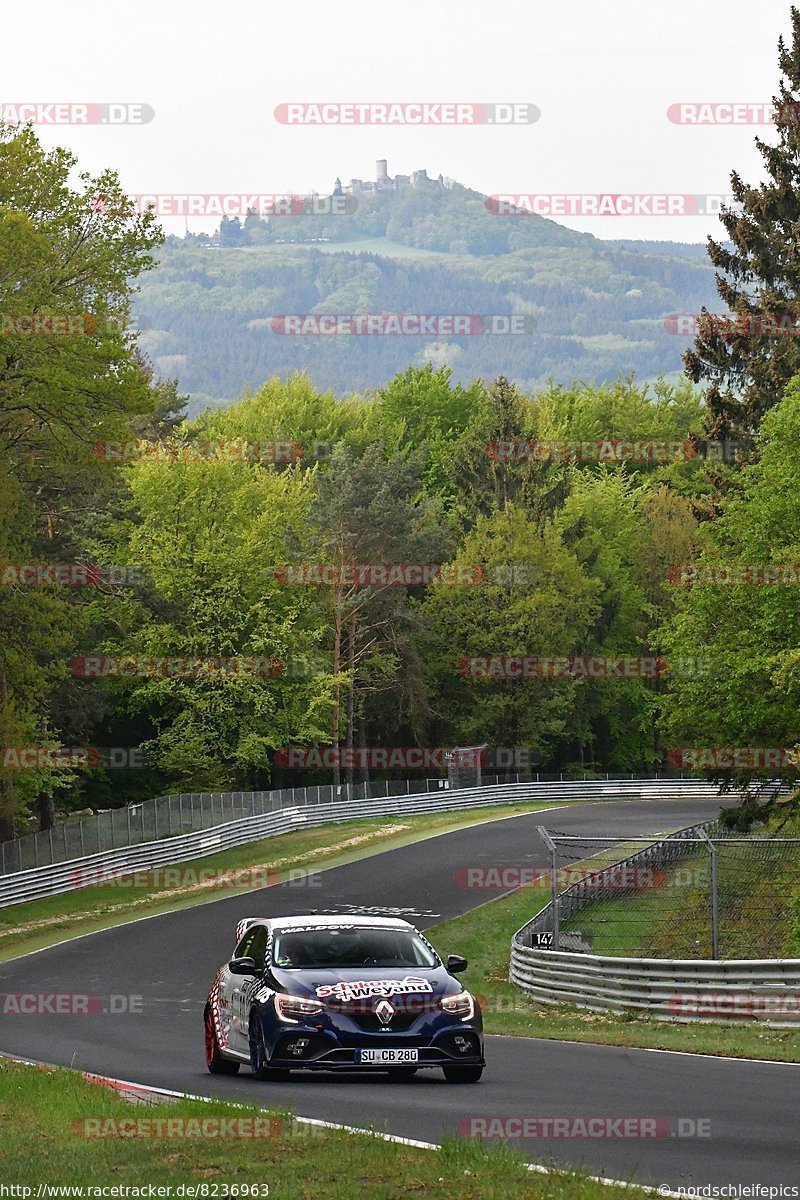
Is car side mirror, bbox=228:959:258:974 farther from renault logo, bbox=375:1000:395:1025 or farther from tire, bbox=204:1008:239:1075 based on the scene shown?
renault logo, bbox=375:1000:395:1025

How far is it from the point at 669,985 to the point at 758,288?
3508cm

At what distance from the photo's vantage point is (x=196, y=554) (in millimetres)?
72312

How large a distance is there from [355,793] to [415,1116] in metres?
57.8

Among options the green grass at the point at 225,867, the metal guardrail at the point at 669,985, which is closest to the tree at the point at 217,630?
the green grass at the point at 225,867

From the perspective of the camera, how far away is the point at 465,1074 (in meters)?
14.6

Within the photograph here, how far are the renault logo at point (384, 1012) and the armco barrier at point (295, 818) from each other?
104 ft

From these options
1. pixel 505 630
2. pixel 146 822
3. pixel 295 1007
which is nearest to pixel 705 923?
pixel 146 822

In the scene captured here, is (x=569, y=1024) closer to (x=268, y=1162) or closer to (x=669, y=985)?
(x=669, y=985)

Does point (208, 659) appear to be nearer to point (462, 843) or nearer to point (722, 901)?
point (462, 843)

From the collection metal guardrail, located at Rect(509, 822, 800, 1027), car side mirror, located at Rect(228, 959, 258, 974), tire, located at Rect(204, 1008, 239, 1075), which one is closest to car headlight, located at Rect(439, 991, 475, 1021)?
car side mirror, located at Rect(228, 959, 258, 974)

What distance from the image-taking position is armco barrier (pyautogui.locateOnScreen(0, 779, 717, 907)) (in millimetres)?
46656

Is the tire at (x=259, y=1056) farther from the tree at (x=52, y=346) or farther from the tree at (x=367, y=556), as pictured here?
A: the tree at (x=367, y=556)

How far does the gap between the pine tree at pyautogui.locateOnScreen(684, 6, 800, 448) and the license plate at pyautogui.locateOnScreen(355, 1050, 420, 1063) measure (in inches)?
1491

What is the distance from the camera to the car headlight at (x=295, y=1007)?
1436 cm
